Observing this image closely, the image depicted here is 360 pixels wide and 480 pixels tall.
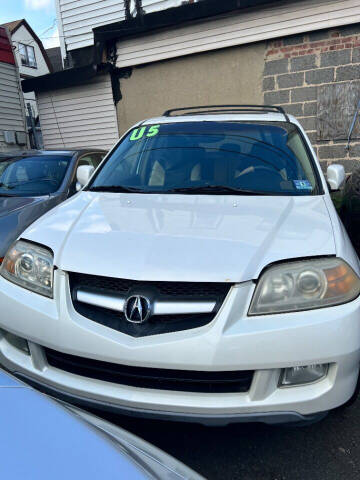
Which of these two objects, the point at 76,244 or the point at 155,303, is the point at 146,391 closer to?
the point at 155,303

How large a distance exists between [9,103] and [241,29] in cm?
786

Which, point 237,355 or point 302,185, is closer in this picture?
point 237,355

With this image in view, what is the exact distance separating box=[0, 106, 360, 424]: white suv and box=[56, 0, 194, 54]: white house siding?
8.24 m

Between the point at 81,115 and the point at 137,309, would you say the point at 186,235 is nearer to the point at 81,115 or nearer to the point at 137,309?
the point at 137,309

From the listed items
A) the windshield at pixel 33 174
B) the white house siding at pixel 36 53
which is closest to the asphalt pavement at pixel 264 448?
the windshield at pixel 33 174

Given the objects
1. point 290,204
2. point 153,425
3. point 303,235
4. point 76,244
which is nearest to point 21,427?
point 76,244

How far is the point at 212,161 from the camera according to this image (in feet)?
9.02

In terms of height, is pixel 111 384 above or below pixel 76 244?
below

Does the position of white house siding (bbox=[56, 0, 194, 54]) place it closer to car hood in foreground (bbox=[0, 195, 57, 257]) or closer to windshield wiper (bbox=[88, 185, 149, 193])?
car hood in foreground (bbox=[0, 195, 57, 257])

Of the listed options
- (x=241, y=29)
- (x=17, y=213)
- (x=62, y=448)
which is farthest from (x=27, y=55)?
(x=62, y=448)

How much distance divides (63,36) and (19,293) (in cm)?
968

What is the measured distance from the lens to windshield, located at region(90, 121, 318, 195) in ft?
8.23

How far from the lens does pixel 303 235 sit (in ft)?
5.89

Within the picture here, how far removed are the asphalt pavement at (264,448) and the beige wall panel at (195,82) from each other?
6.05 metres
